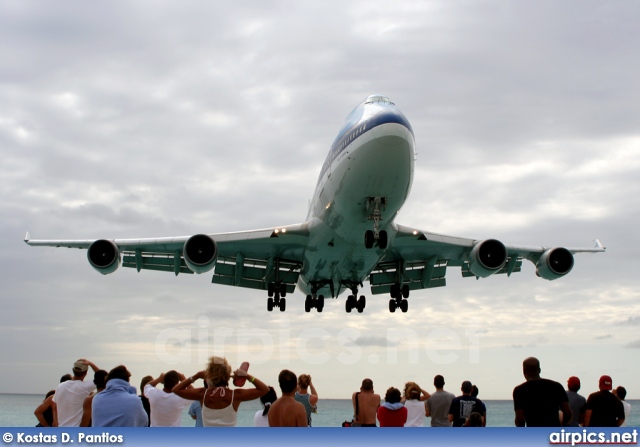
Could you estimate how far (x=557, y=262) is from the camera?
29312 mm

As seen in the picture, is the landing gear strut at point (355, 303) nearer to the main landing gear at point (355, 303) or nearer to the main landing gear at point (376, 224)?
the main landing gear at point (355, 303)

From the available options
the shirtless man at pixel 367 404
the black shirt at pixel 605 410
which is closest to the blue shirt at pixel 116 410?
the shirtless man at pixel 367 404

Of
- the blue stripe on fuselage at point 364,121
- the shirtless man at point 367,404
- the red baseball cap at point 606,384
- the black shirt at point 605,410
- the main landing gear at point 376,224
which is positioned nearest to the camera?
the black shirt at point 605,410

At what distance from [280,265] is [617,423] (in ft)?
71.9

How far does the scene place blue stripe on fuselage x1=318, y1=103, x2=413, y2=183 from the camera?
2187 cm

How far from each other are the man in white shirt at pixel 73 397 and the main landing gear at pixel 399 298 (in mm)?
23003

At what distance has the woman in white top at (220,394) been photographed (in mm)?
7875

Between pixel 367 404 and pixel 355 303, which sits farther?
pixel 355 303

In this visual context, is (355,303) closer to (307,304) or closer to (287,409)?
(307,304)

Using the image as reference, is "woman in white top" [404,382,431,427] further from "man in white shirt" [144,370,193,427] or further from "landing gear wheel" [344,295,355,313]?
"landing gear wheel" [344,295,355,313]

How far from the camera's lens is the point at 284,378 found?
784 centimetres

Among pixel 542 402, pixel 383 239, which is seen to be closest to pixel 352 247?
pixel 383 239

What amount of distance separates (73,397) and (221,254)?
66.7ft

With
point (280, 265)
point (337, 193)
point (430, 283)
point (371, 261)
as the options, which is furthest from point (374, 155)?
point (430, 283)
